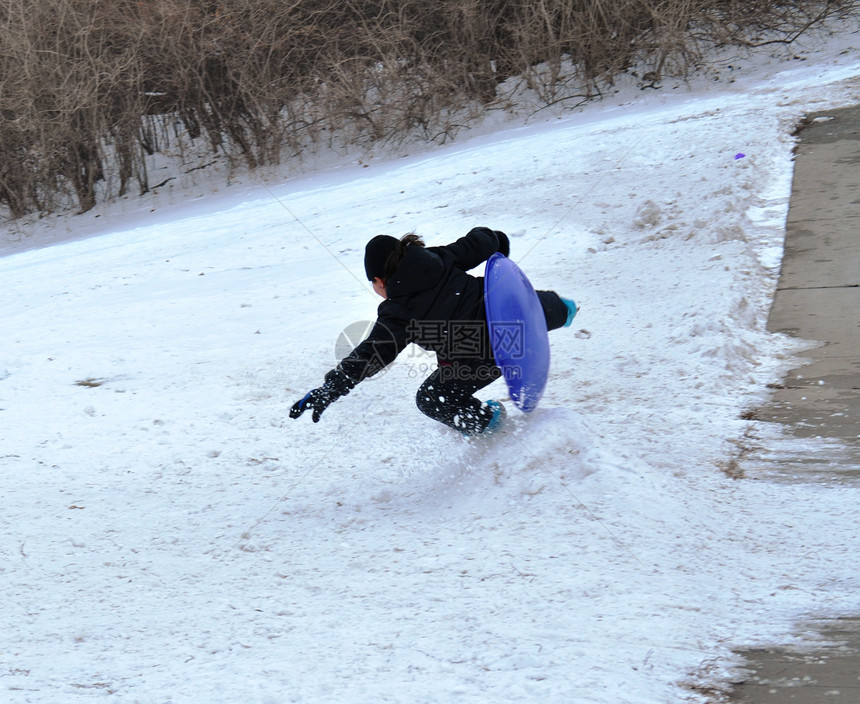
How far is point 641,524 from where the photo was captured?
9.96 feet

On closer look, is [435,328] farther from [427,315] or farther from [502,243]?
[502,243]

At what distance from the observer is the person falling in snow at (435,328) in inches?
137

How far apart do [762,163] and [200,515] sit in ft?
18.7

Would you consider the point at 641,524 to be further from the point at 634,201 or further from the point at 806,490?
the point at 634,201

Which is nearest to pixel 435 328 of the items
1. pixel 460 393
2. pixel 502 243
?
pixel 460 393

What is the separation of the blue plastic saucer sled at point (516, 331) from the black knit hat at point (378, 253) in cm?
44

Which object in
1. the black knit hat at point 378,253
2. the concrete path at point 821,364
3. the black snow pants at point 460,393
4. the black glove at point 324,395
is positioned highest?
the black knit hat at point 378,253

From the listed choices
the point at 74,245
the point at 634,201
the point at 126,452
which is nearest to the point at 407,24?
the point at 74,245

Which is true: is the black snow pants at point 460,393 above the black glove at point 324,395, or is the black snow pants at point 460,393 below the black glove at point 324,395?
below

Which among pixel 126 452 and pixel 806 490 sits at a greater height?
pixel 126 452

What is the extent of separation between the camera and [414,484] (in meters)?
3.85

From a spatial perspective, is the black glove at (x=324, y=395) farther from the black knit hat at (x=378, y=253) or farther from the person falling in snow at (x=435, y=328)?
the black knit hat at (x=378, y=253)

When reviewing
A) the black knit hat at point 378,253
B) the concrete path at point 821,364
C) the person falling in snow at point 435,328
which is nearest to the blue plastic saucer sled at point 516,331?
the person falling in snow at point 435,328

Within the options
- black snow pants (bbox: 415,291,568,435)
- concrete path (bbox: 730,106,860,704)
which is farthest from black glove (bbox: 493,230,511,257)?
concrete path (bbox: 730,106,860,704)
